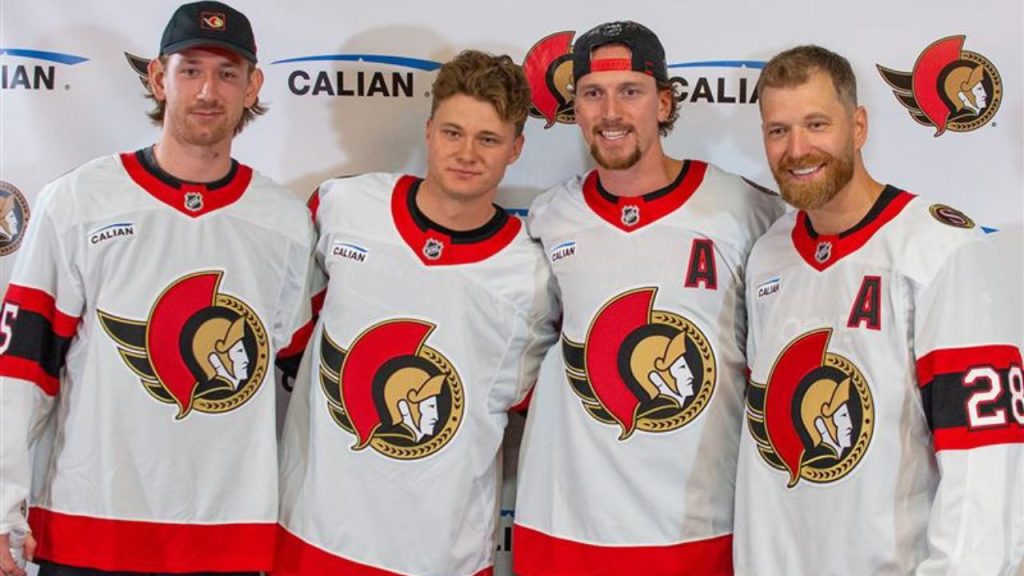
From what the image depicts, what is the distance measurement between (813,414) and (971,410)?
0.95 ft

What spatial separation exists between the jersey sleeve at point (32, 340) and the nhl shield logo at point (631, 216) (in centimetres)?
119

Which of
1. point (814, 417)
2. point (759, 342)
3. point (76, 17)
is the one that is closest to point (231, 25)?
point (76, 17)

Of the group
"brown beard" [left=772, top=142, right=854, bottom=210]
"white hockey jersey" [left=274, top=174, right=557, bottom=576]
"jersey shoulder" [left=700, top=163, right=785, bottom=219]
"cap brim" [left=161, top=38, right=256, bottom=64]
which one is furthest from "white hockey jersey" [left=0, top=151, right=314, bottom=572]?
"brown beard" [left=772, top=142, right=854, bottom=210]

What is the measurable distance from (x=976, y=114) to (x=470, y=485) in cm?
169

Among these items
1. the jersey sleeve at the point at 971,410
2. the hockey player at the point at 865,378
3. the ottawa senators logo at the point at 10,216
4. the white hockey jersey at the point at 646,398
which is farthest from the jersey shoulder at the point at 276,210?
the jersey sleeve at the point at 971,410

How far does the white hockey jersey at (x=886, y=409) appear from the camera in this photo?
5.55 feet

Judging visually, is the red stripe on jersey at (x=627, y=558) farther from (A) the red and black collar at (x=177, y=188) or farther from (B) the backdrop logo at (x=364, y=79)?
(B) the backdrop logo at (x=364, y=79)

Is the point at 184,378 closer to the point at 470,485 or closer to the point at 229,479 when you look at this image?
the point at 229,479

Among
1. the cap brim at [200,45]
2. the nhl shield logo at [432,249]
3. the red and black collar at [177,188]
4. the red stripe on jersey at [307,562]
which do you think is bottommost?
the red stripe on jersey at [307,562]

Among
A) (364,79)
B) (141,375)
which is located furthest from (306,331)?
(364,79)

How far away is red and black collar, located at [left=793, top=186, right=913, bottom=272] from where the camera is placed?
1.89 m

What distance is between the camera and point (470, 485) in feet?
7.11

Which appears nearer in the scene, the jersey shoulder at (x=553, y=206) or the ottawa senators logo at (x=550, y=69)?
the jersey shoulder at (x=553, y=206)

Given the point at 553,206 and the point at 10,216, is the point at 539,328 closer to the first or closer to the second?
the point at 553,206
